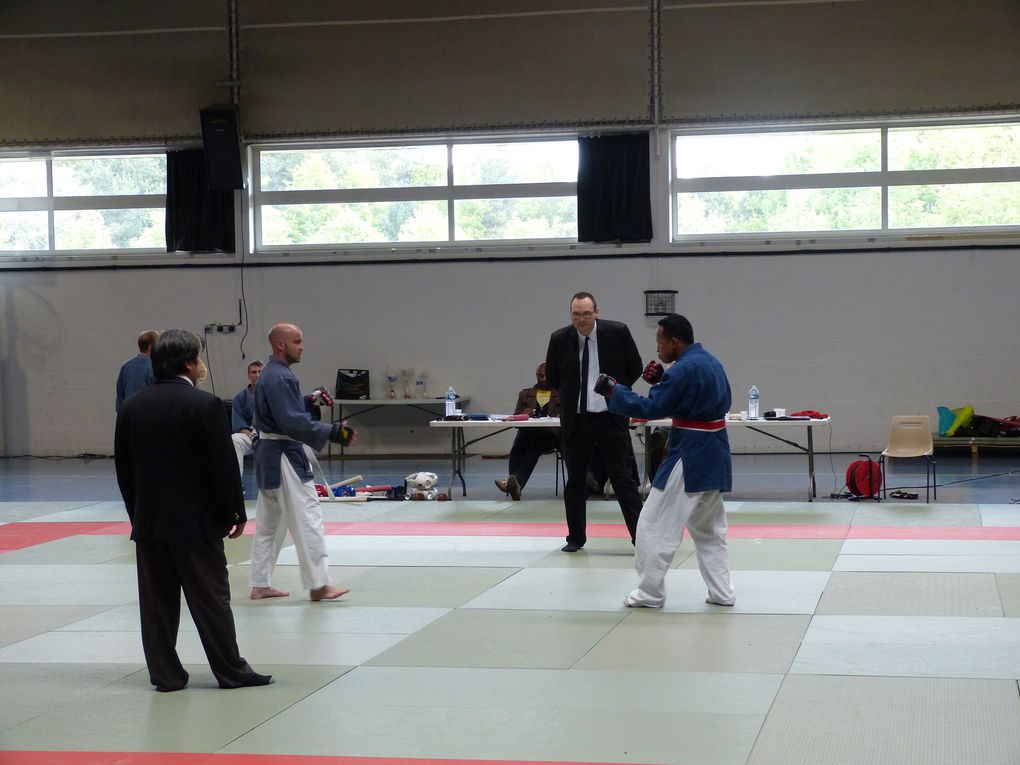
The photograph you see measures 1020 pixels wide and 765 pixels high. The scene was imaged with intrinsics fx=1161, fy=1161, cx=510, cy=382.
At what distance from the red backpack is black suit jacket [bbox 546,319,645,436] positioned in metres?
3.63

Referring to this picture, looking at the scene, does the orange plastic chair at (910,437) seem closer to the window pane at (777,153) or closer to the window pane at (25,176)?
the window pane at (777,153)

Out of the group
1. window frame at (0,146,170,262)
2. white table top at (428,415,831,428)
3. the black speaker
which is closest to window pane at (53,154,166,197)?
window frame at (0,146,170,262)

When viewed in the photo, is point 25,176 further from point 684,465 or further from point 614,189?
point 684,465

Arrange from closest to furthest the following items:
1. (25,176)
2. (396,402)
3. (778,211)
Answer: (778,211) → (396,402) → (25,176)

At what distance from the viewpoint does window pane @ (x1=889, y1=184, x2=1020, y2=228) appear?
15.1 metres

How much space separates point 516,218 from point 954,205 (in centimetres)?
580

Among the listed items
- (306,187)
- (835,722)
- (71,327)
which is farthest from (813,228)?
(835,722)

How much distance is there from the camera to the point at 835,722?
4184 mm

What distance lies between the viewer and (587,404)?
7.99 m

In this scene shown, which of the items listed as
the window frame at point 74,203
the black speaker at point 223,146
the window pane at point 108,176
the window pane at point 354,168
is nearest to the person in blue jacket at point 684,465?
the window pane at point 354,168

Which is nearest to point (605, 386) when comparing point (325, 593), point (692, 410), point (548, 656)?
point (692, 410)

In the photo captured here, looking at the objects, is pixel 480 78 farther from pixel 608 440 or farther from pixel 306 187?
pixel 608 440

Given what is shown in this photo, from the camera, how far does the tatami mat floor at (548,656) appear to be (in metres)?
4.05

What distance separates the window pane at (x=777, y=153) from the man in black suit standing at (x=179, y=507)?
1178cm
